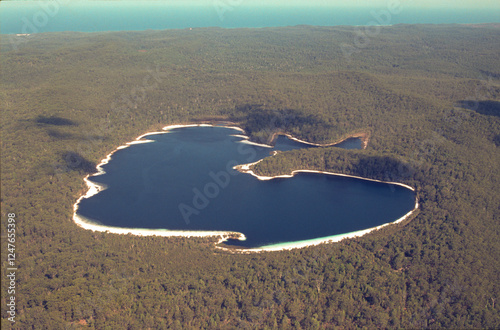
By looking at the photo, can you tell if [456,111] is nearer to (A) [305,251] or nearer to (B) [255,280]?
(A) [305,251]

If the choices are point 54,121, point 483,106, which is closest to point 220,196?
point 54,121

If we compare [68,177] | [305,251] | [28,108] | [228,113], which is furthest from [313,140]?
[28,108]

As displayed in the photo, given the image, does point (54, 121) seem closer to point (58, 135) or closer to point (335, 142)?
point (58, 135)

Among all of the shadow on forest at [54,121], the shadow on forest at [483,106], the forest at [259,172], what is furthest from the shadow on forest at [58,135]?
the shadow on forest at [483,106]

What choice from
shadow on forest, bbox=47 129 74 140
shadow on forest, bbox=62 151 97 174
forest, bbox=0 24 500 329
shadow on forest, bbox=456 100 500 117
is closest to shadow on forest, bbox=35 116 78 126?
forest, bbox=0 24 500 329

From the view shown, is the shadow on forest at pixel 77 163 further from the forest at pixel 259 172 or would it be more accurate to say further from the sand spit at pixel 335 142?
the sand spit at pixel 335 142

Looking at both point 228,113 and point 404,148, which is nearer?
point 404,148
